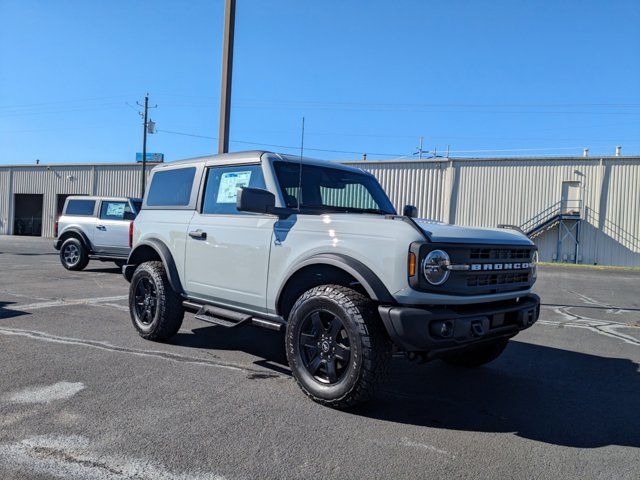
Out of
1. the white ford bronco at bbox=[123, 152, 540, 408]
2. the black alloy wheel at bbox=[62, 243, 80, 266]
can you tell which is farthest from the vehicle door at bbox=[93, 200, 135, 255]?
the white ford bronco at bbox=[123, 152, 540, 408]

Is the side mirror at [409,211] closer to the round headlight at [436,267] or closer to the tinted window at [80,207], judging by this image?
the round headlight at [436,267]

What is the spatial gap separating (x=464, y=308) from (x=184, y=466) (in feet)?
7.23

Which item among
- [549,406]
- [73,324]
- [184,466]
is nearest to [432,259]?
[549,406]

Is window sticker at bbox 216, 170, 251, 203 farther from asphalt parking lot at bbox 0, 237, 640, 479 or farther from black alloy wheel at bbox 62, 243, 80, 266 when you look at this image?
black alloy wheel at bbox 62, 243, 80, 266

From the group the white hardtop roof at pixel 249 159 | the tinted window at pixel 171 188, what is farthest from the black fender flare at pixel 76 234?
the white hardtop roof at pixel 249 159

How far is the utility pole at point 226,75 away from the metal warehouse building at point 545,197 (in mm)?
19548

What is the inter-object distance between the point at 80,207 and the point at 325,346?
1200 cm

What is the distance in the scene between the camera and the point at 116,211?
42.9 feet

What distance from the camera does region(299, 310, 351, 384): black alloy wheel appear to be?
3.75 meters

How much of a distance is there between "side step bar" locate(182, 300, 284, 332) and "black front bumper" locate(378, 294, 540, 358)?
1272mm

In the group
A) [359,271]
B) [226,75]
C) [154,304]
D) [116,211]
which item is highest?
[226,75]

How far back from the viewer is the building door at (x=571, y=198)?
1048 inches

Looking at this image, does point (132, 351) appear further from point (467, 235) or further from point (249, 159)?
point (467, 235)

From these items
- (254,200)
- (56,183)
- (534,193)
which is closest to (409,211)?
(254,200)
